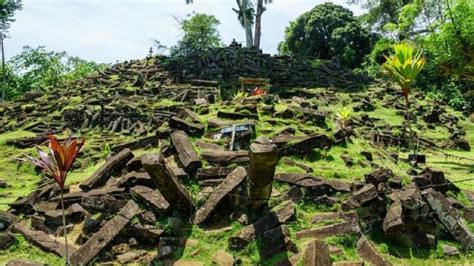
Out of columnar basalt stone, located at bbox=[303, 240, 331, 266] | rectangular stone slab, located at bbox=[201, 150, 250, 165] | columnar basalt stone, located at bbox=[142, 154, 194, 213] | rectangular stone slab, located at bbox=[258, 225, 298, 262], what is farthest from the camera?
rectangular stone slab, located at bbox=[201, 150, 250, 165]

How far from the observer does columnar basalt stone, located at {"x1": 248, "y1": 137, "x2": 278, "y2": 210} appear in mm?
5008

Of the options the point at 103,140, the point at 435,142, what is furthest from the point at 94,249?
the point at 435,142

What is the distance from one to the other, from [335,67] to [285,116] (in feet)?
63.5

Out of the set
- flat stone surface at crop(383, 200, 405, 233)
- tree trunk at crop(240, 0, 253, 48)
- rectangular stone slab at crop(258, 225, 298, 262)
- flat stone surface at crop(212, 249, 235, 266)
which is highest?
tree trunk at crop(240, 0, 253, 48)

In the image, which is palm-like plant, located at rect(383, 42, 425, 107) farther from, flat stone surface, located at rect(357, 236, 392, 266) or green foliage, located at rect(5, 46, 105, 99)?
green foliage, located at rect(5, 46, 105, 99)

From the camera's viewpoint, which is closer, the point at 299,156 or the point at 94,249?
the point at 94,249

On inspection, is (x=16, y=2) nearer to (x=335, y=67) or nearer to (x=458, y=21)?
(x=335, y=67)

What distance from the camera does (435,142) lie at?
14.9 meters

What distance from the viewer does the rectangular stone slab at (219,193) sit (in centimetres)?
606

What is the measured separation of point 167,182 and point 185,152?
56.3 inches

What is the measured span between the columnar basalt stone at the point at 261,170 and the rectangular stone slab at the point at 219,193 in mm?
340

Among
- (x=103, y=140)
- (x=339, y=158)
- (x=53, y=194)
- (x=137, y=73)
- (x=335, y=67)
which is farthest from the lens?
(x=335, y=67)

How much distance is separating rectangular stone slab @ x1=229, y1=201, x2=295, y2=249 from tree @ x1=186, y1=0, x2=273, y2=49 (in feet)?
85.8

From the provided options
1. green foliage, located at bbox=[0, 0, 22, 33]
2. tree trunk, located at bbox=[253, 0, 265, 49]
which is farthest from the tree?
green foliage, located at bbox=[0, 0, 22, 33]
